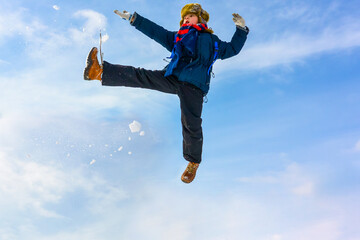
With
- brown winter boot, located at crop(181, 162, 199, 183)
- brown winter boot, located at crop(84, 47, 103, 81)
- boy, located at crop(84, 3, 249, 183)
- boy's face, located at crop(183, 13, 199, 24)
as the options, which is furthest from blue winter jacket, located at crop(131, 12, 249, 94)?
brown winter boot, located at crop(181, 162, 199, 183)

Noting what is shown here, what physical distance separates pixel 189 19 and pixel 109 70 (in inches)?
69.3

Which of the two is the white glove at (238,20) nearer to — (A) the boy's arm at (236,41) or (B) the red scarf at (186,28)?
(A) the boy's arm at (236,41)

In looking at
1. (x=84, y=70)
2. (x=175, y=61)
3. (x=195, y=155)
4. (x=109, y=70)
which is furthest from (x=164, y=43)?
(x=195, y=155)

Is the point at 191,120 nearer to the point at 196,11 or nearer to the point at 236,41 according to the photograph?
the point at 236,41

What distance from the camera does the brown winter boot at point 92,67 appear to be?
16.9ft

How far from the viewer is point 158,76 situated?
5516 mm

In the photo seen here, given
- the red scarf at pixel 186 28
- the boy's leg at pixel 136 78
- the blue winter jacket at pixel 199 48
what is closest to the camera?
the boy's leg at pixel 136 78

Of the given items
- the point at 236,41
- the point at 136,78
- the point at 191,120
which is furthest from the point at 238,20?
the point at 136,78

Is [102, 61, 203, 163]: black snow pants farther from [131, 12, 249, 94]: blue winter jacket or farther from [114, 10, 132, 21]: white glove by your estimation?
[114, 10, 132, 21]: white glove

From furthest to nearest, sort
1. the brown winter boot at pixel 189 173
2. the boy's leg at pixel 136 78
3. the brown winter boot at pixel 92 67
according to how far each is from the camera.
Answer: the brown winter boot at pixel 189 173
the boy's leg at pixel 136 78
the brown winter boot at pixel 92 67

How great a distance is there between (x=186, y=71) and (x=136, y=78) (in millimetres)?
852

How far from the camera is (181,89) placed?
558 centimetres

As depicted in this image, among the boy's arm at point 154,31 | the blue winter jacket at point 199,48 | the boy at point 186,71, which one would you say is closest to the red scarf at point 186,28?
the boy at point 186,71

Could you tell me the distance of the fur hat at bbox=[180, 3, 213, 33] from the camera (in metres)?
5.95
